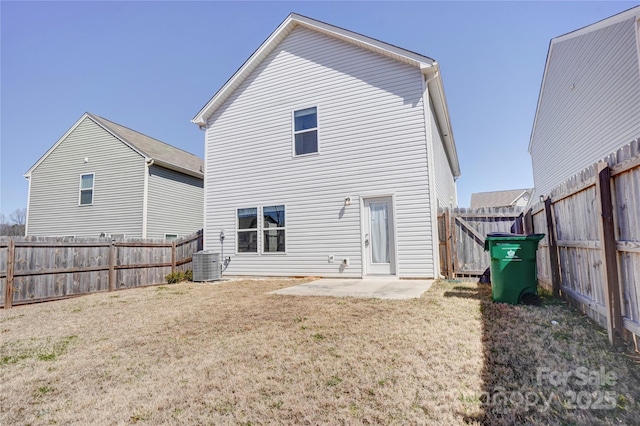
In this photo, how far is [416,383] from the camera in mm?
2389

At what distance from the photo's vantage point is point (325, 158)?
9250mm

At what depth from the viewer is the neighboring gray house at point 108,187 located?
13.8m

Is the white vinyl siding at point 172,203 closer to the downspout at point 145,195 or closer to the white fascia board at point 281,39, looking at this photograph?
the downspout at point 145,195

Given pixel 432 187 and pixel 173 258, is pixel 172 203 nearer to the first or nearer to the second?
pixel 173 258

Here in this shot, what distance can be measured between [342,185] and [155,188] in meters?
9.90

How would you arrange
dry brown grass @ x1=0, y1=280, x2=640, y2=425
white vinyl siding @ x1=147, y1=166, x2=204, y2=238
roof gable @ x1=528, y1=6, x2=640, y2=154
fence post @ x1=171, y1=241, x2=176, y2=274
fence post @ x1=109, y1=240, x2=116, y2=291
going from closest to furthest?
1. dry brown grass @ x1=0, y1=280, x2=640, y2=425
2. roof gable @ x1=528, y1=6, x2=640, y2=154
3. fence post @ x1=109, y1=240, x2=116, y2=291
4. fence post @ x1=171, y1=241, x2=176, y2=274
5. white vinyl siding @ x1=147, y1=166, x2=204, y2=238

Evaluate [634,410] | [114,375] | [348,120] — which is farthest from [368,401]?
[348,120]

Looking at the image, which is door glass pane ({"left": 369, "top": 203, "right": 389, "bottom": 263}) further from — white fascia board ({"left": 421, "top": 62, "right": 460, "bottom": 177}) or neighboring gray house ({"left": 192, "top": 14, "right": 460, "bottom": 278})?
white fascia board ({"left": 421, "top": 62, "right": 460, "bottom": 177})

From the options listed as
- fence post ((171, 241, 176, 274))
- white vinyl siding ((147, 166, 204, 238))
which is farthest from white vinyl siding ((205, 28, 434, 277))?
white vinyl siding ((147, 166, 204, 238))

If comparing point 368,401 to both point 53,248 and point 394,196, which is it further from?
point 53,248

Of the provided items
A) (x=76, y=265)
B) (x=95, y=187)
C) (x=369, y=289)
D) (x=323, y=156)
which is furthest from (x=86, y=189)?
(x=369, y=289)

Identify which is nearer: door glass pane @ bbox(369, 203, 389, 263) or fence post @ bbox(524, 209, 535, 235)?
fence post @ bbox(524, 209, 535, 235)

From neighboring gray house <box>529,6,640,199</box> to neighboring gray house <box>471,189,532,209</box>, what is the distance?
2172 centimetres

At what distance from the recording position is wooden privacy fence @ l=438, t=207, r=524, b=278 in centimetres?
814
